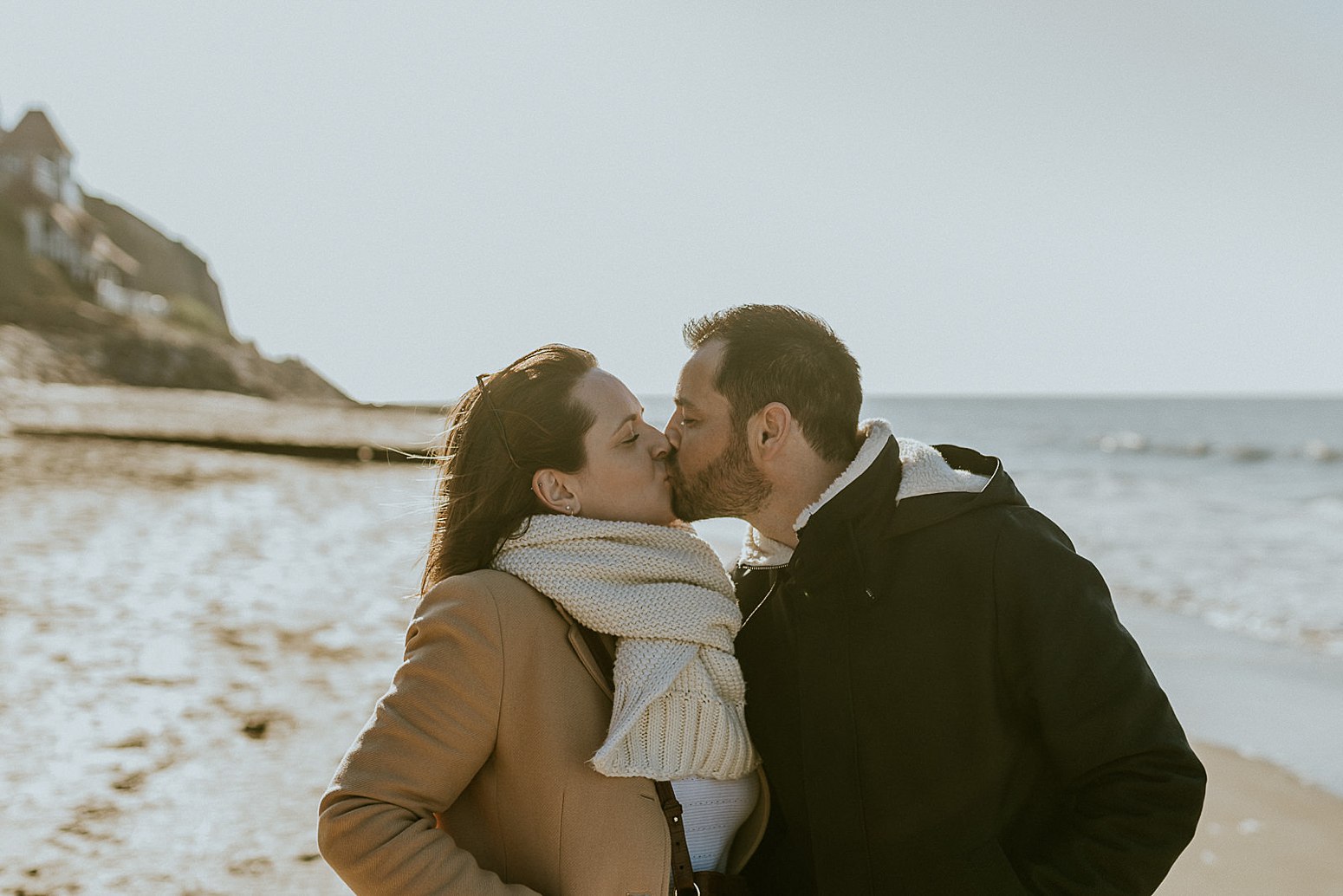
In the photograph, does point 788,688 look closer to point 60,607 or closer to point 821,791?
point 821,791

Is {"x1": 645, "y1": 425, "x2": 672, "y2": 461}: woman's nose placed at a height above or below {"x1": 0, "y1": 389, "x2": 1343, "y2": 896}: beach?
above

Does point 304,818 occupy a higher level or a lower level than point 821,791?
lower

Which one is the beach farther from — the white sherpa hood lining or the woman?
the white sherpa hood lining

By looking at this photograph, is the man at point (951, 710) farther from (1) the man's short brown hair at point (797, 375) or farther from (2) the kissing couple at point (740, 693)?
(1) the man's short brown hair at point (797, 375)

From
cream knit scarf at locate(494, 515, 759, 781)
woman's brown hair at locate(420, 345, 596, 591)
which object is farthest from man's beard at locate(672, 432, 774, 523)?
woman's brown hair at locate(420, 345, 596, 591)

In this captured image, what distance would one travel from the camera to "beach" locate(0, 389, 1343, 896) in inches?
161

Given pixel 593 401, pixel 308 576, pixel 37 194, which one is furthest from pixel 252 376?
pixel 593 401

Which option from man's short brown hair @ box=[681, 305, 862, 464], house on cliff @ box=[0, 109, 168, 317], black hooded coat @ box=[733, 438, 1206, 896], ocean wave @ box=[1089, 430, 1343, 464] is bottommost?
black hooded coat @ box=[733, 438, 1206, 896]

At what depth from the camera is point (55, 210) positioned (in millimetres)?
46938

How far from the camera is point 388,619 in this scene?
791 centimetres

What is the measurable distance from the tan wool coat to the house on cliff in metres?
52.2

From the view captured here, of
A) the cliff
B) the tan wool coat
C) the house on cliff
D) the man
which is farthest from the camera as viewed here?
the house on cliff

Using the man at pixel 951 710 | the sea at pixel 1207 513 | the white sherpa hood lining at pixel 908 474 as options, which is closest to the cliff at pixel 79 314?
the sea at pixel 1207 513

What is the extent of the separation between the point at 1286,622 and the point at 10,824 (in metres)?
10.2
